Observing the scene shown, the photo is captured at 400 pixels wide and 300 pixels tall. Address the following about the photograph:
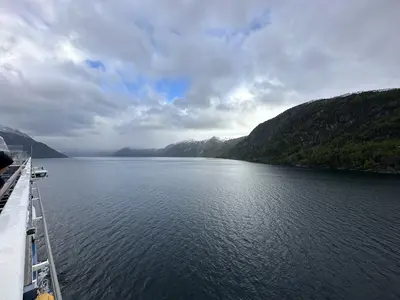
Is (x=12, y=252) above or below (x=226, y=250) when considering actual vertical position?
above

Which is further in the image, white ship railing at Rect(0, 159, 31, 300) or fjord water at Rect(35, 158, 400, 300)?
fjord water at Rect(35, 158, 400, 300)

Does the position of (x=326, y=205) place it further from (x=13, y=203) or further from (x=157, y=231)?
(x=13, y=203)

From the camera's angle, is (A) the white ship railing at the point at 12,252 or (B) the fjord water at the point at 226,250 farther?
(B) the fjord water at the point at 226,250

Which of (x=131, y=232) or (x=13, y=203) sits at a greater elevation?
(x=13, y=203)

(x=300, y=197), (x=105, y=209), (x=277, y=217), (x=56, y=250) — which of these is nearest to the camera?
(x=56, y=250)

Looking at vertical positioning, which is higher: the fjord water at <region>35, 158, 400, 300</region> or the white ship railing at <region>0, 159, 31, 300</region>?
the white ship railing at <region>0, 159, 31, 300</region>

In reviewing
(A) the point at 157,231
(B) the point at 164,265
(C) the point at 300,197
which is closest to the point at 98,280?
(B) the point at 164,265

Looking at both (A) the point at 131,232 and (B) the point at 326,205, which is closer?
(A) the point at 131,232

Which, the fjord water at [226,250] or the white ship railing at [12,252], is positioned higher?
the white ship railing at [12,252]

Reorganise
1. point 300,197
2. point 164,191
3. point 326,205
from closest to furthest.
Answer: point 326,205 → point 300,197 → point 164,191

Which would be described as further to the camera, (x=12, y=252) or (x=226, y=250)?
(x=226, y=250)
